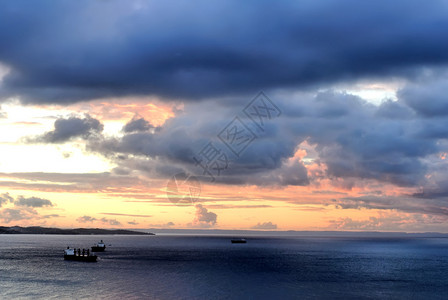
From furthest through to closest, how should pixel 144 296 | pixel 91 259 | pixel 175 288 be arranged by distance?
pixel 91 259
pixel 175 288
pixel 144 296

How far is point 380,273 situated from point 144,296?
72.8m

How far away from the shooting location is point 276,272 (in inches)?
4648

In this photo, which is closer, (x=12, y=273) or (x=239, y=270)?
(x=12, y=273)

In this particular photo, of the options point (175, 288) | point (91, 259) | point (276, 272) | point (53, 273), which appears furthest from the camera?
point (91, 259)

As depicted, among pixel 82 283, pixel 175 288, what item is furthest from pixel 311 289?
pixel 82 283

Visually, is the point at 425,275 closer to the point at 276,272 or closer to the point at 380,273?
the point at 380,273

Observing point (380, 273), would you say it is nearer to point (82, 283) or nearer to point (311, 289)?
point (311, 289)

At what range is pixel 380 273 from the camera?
123 meters

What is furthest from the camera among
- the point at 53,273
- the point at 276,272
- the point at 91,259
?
the point at 91,259

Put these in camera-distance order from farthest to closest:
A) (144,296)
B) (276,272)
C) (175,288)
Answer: (276,272)
(175,288)
(144,296)

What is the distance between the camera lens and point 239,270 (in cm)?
12269

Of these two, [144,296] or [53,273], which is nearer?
[144,296]

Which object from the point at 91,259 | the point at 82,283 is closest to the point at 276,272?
the point at 82,283

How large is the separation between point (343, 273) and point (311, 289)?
35682mm
